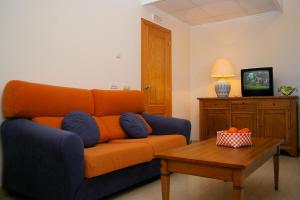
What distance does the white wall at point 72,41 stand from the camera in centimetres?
250

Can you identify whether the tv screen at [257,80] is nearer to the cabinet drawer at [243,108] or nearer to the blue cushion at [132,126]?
the cabinet drawer at [243,108]

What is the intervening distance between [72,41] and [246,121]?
9.17ft

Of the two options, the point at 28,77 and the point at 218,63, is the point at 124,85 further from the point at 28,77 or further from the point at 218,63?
the point at 218,63

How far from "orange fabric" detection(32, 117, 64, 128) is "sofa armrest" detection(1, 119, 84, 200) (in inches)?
5.6

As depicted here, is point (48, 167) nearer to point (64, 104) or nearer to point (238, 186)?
point (64, 104)

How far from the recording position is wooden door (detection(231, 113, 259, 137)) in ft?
13.7

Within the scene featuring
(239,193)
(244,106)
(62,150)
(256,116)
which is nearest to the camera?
(239,193)

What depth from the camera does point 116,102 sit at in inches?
123

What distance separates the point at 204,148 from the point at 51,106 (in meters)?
1.37

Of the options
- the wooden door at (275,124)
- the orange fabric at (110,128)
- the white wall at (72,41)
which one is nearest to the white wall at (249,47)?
the wooden door at (275,124)

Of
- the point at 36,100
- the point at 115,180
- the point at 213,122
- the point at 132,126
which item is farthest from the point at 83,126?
the point at 213,122

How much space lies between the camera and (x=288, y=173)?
9.88 feet

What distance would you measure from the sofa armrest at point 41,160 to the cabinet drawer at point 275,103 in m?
3.10

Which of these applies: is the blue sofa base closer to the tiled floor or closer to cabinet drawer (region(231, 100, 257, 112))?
the tiled floor
